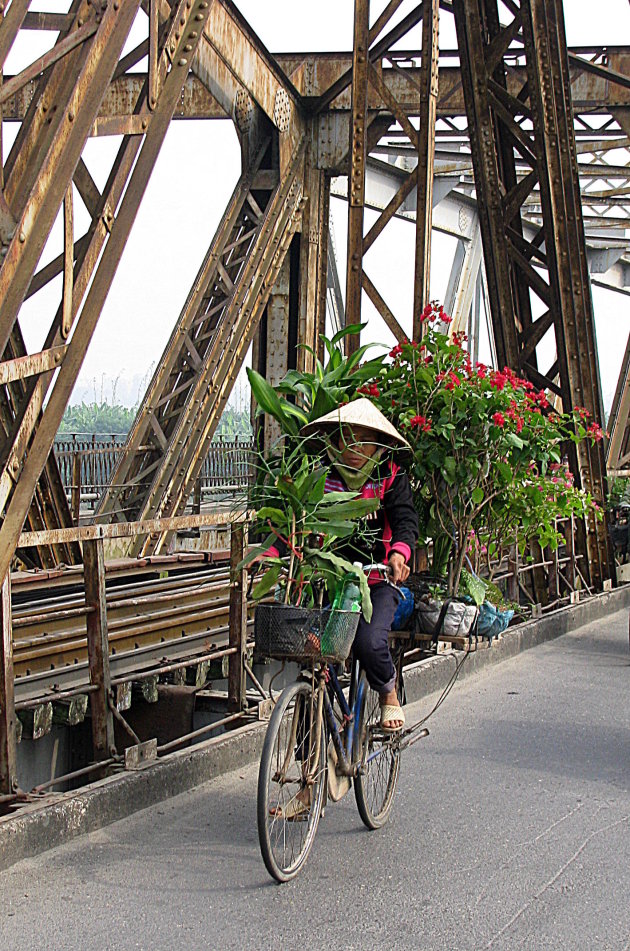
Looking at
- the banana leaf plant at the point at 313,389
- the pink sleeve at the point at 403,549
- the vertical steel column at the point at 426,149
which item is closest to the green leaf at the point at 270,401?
the banana leaf plant at the point at 313,389

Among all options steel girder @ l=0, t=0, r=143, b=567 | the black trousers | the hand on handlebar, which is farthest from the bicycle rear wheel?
steel girder @ l=0, t=0, r=143, b=567

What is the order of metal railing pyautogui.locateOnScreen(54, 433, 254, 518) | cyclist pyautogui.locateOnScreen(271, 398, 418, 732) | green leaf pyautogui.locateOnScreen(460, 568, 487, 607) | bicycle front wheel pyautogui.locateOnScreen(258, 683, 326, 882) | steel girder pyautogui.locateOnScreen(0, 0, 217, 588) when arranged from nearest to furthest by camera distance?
bicycle front wheel pyautogui.locateOnScreen(258, 683, 326, 882) < steel girder pyautogui.locateOnScreen(0, 0, 217, 588) < cyclist pyautogui.locateOnScreen(271, 398, 418, 732) < green leaf pyautogui.locateOnScreen(460, 568, 487, 607) < metal railing pyautogui.locateOnScreen(54, 433, 254, 518)

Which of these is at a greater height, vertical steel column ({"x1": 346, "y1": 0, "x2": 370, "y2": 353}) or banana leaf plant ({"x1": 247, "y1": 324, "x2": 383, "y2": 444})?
vertical steel column ({"x1": 346, "y1": 0, "x2": 370, "y2": 353})

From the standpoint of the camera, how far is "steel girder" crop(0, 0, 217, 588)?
15.8ft

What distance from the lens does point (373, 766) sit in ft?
17.6

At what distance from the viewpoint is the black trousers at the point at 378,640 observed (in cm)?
503

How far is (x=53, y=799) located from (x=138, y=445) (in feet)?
22.5

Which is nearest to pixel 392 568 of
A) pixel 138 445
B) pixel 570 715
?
pixel 570 715

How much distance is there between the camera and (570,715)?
784 centimetres

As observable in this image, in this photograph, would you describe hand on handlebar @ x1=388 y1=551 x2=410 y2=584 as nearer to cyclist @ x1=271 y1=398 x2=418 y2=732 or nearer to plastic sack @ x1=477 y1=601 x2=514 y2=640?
cyclist @ x1=271 y1=398 x2=418 y2=732

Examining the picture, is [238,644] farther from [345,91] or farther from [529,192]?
[345,91]

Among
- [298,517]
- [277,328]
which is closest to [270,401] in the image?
[298,517]

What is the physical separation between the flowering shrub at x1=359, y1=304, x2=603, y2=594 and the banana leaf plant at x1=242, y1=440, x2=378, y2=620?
3.31 feet

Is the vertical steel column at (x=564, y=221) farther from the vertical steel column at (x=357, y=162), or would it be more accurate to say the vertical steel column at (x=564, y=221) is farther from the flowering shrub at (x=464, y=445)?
the flowering shrub at (x=464, y=445)
